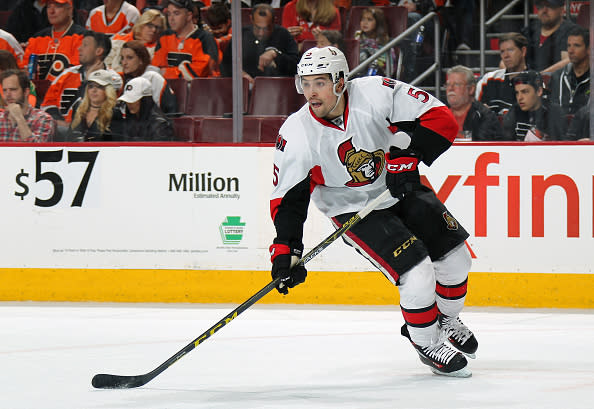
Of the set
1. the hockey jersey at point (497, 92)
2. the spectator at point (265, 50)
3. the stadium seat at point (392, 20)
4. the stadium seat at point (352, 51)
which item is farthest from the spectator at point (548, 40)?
the spectator at point (265, 50)

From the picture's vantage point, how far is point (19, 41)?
5.82 meters

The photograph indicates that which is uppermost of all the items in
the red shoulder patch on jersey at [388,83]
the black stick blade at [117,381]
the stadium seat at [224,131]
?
the red shoulder patch on jersey at [388,83]

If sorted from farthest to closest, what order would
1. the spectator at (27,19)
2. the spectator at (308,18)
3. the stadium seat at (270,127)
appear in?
the spectator at (27,19) < the spectator at (308,18) < the stadium seat at (270,127)

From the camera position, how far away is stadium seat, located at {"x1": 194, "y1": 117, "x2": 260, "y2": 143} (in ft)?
16.8

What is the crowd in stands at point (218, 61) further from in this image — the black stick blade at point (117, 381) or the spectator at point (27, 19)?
the black stick blade at point (117, 381)

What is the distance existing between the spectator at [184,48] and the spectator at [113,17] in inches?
10.7

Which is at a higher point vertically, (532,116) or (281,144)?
(281,144)

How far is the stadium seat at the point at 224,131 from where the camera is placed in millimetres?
5133

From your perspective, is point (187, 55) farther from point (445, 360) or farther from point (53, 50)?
point (445, 360)

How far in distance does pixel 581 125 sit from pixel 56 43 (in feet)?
10.6

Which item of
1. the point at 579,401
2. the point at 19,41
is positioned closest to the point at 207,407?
the point at 579,401

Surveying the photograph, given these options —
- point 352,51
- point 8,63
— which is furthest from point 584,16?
point 8,63

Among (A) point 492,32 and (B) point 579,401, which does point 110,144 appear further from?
(B) point 579,401

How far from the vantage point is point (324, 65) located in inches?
124
